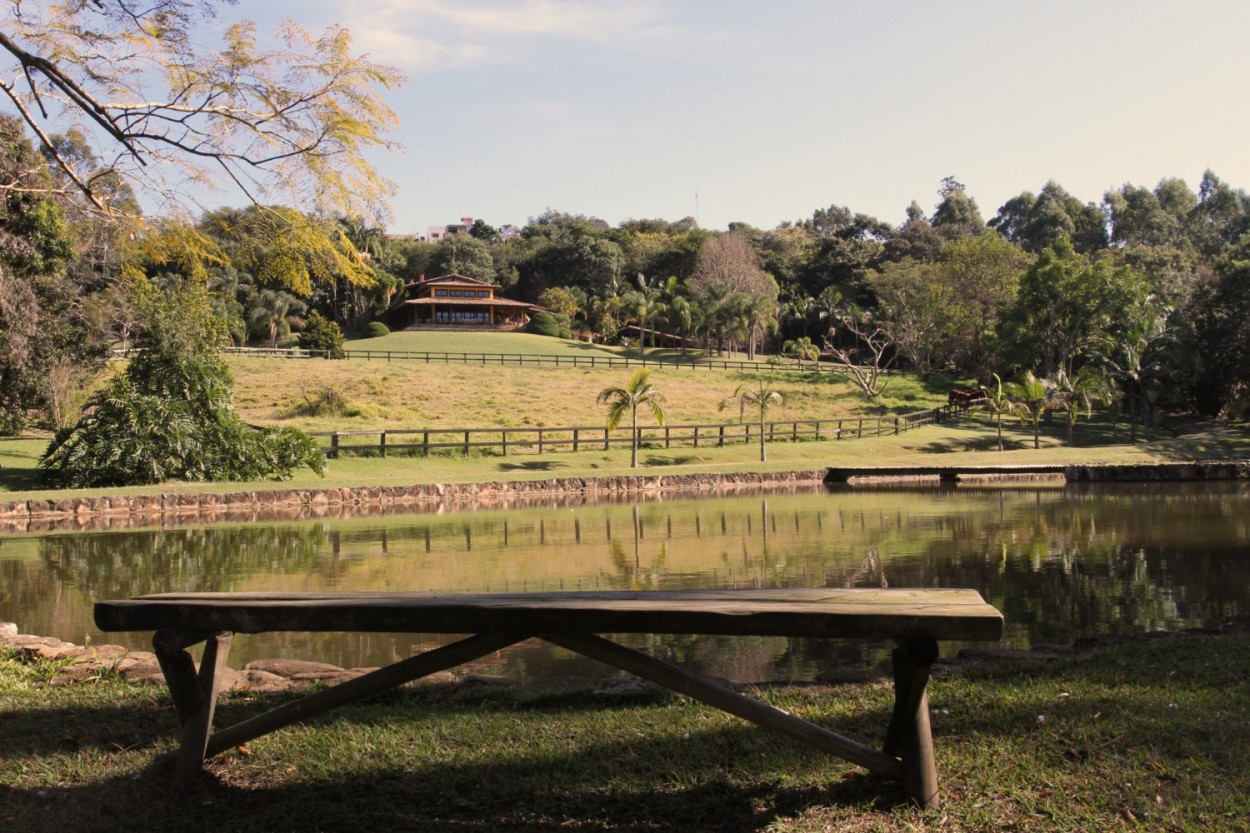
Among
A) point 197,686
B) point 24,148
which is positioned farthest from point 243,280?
point 197,686

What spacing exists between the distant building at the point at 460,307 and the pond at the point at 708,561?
66.0 m

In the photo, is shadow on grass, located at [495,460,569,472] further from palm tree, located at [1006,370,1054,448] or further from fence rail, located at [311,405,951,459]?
palm tree, located at [1006,370,1054,448]

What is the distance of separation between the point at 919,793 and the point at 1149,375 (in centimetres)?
5119

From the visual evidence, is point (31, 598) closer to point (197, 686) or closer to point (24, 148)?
point (197, 686)

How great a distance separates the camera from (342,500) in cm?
2405

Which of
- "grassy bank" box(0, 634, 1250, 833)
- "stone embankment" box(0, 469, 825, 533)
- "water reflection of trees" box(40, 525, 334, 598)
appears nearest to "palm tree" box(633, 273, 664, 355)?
"stone embankment" box(0, 469, 825, 533)

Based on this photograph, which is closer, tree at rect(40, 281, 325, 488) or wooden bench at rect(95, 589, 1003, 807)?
wooden bench at rect(95, 589, 1003, 807)

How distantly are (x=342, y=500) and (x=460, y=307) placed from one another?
64539mm

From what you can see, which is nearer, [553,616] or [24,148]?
[553,616]

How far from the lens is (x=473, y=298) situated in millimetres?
87875

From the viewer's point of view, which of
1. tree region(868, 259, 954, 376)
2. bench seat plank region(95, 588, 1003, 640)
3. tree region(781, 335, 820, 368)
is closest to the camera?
bench seat plank region(95, 588, 1003, 640)

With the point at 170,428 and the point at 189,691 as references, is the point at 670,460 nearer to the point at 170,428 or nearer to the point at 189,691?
the point at 170,428

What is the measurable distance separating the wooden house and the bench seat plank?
82.5m

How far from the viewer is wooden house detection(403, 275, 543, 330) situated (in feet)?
284
